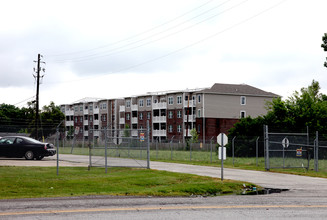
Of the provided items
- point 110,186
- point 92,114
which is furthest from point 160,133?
point 110,186

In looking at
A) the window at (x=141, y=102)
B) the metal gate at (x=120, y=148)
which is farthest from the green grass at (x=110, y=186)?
the window at (x=141, y=102)

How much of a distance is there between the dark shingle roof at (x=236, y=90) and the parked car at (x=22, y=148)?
53104mm

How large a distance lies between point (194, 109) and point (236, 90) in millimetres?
8302

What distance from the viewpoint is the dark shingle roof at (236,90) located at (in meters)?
82.1

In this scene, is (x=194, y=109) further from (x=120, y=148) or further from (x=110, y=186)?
(x=110, y=186)

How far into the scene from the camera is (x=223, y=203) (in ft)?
39.9

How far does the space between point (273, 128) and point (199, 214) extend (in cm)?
3560

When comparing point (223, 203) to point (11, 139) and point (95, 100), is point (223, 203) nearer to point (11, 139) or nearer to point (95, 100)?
point (11, 139)

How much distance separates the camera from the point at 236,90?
83875mm

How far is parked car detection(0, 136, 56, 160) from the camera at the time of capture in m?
29.7

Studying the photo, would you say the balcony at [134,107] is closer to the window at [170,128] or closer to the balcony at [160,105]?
the balcony at [160,105]

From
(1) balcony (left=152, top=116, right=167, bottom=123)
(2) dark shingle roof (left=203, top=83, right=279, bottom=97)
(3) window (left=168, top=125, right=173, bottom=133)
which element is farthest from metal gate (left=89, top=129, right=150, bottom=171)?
(1) balcony (left=152, top=116, right=167, bottom=123)

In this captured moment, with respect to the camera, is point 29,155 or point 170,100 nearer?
point 29,155

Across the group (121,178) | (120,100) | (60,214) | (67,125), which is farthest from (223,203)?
(67,125)
